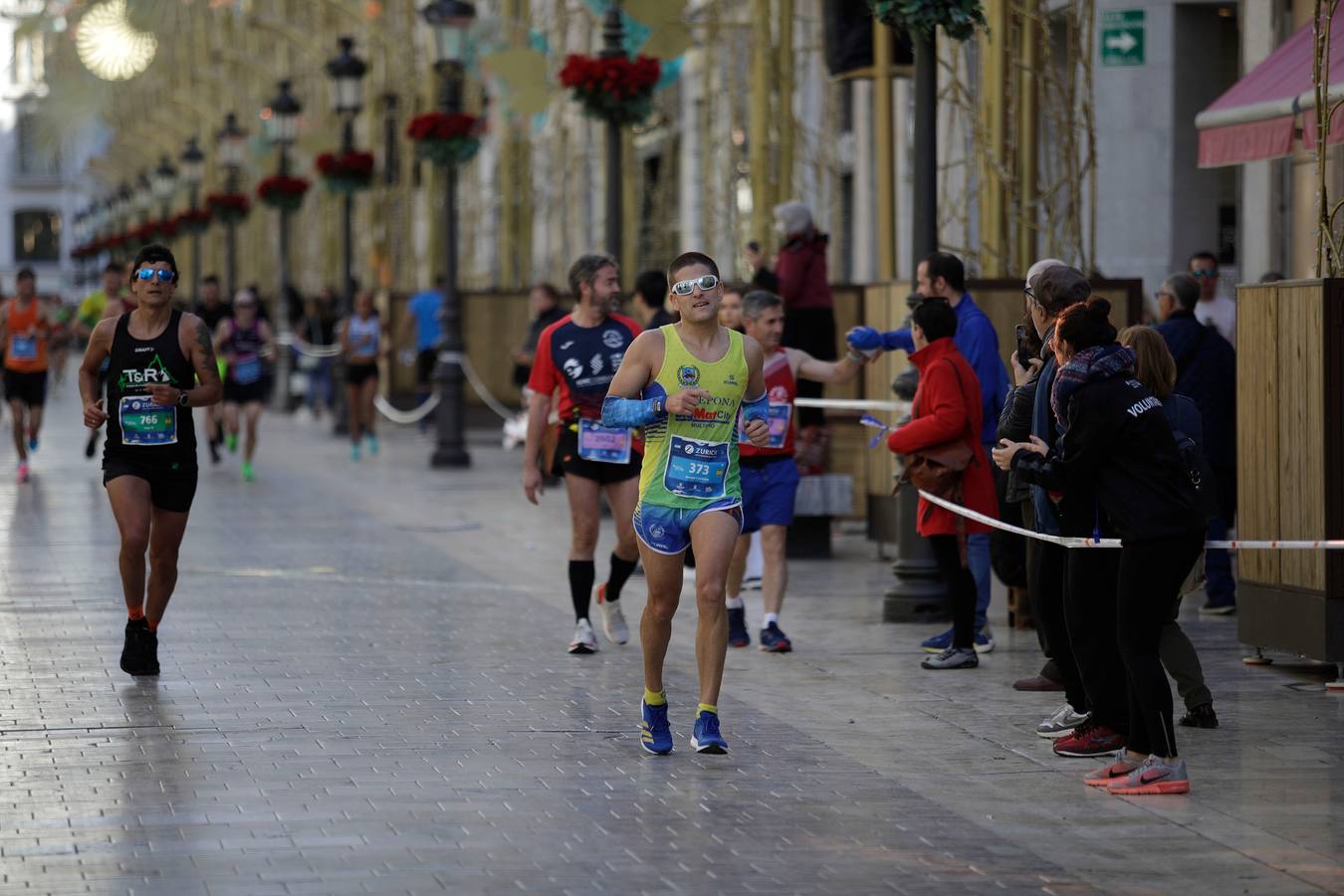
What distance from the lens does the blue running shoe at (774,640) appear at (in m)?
12.4

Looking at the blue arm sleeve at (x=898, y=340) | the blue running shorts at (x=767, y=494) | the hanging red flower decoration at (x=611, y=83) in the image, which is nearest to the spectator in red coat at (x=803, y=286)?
the hanging red flower decoration at (x=611, y=83)

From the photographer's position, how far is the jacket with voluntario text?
333 inches

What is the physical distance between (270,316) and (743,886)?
172ft

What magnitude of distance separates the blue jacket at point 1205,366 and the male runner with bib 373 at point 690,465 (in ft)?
16.1

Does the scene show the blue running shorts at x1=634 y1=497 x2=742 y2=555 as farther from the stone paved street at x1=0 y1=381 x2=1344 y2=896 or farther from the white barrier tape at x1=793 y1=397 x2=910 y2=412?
the white barrier tape at x1=793 y1=397 x2=910 y2=412

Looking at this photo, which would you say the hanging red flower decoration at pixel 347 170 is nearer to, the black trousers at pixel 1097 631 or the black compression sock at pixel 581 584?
the black compression sock at pixel 581 584

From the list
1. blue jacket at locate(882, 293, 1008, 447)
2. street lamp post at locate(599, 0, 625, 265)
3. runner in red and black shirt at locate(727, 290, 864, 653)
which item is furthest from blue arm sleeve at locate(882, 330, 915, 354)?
street lamp post at locate(599, 0, 625, 265)

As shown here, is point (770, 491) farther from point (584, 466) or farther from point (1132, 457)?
point (1132, 457)

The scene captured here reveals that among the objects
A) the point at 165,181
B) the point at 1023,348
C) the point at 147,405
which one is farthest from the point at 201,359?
the point at 165,181

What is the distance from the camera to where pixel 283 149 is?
4116 centimetres

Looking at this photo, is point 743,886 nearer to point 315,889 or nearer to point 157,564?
point 315,889

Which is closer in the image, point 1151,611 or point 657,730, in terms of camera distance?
point 1151,611

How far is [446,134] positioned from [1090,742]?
825 inches

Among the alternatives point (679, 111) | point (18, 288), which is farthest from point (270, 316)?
point (18, 288)
